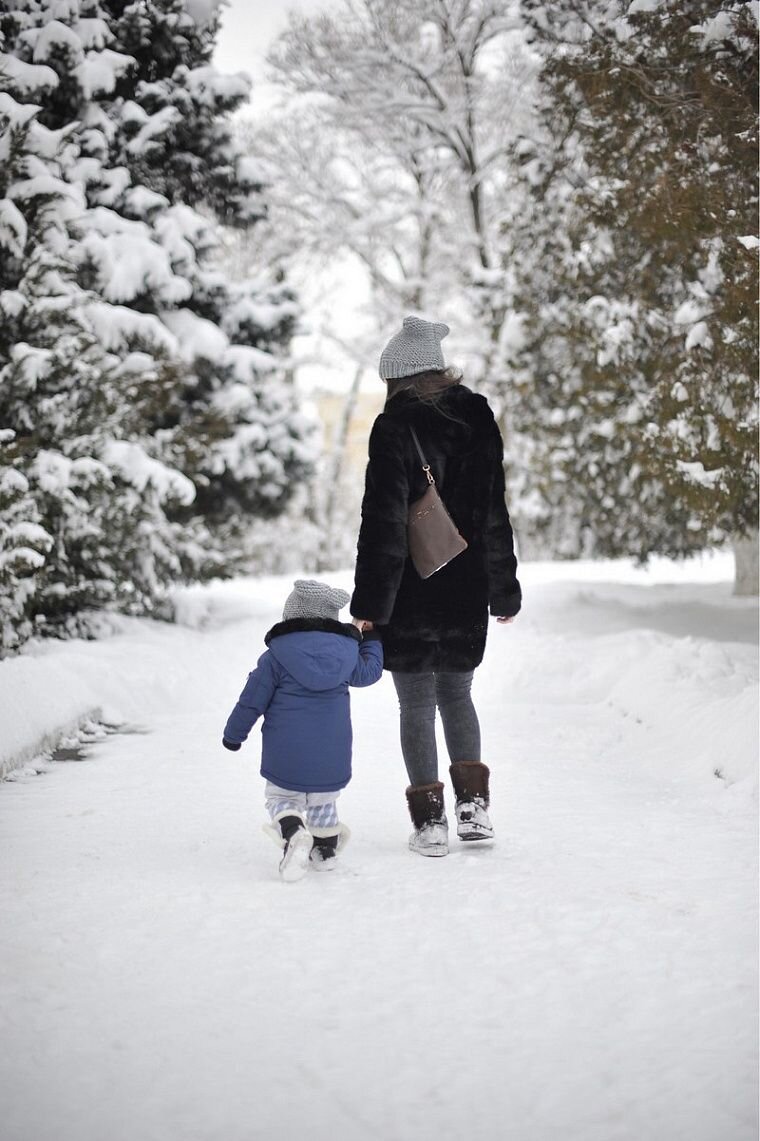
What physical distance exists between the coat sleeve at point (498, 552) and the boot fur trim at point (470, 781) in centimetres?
60

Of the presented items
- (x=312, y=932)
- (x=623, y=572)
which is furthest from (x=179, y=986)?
(x=623, y=572)

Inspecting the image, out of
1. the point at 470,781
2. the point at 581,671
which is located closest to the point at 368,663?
the point at 470,781

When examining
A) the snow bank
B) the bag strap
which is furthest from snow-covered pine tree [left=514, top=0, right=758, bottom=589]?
the bag strap

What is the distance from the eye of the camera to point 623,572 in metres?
18.7

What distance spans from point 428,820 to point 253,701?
82 centimetres

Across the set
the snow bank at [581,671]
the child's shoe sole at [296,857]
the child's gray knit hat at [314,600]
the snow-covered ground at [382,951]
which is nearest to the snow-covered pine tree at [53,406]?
the snow bank at [581,671]

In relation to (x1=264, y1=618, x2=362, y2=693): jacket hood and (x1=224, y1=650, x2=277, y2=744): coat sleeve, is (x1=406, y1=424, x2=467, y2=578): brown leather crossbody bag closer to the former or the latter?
(x1=264, y1=618, x2=362, y2=693): jacket hood

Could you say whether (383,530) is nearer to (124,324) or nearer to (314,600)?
(314,600)

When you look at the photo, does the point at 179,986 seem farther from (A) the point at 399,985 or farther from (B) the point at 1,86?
(B) the point at 1,86

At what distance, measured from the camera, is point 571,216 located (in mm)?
10578

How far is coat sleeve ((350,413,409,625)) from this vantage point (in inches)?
155

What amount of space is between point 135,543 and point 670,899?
7.88m

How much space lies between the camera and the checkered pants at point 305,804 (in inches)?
150

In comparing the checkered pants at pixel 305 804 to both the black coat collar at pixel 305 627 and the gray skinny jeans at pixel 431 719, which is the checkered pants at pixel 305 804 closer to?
the gray skinny jeans at pixel 431 719
